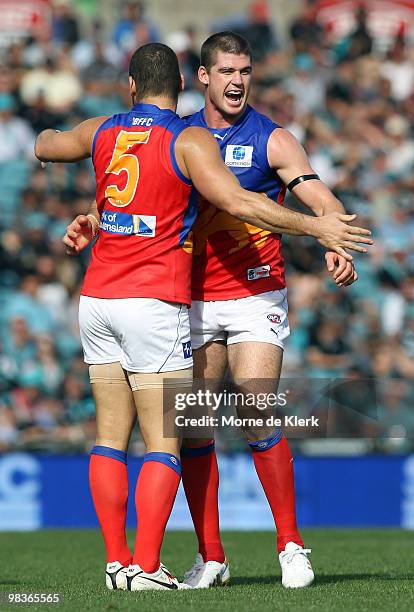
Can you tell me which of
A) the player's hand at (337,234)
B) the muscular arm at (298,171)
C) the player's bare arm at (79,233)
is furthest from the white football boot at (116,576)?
the muscular arm at (298,171)

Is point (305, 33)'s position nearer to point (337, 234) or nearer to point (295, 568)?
point (337, 234)

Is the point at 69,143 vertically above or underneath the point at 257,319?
above

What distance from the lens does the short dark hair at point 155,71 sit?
18.8ft

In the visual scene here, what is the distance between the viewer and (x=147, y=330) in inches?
226

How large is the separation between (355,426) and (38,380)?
5.66m

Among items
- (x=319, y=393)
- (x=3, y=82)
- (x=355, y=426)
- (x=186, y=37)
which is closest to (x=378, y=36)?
(x=186, y=37)

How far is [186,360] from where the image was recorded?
584cm

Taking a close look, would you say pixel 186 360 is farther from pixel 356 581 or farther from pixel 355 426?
pixel 355 426

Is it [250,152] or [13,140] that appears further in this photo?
[13,140]

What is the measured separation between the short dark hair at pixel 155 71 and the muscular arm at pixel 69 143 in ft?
0.99

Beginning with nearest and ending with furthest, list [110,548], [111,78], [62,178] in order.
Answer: [110,548]
[62,178]
[111,78]

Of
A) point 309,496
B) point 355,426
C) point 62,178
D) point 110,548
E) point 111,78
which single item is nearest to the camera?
point 110,548

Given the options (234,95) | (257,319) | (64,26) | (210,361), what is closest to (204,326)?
(210,361)

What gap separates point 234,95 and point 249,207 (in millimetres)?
923
